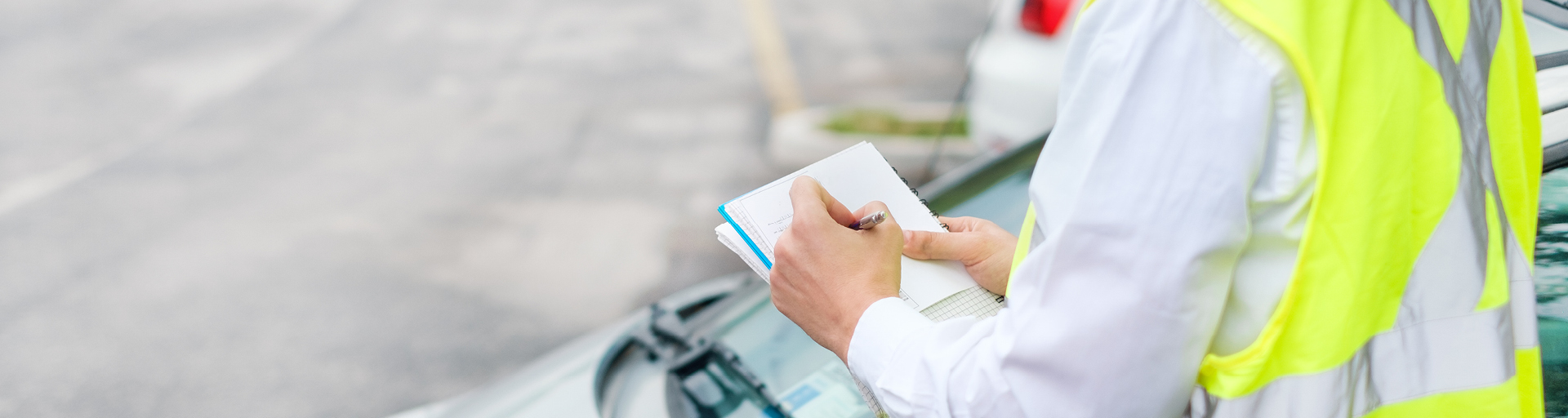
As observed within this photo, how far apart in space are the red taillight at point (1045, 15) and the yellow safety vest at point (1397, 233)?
9.18 ft

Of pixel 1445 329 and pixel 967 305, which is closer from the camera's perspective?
pixel 1445 329

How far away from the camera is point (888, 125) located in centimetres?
506

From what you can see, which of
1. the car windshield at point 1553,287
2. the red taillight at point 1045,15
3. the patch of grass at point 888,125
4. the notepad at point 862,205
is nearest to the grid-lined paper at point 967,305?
the notepad at point 862,205

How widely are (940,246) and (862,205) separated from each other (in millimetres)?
122

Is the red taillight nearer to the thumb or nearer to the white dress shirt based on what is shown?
the thumb

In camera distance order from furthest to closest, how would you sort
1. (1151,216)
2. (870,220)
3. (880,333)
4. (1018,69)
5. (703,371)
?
(1018,69) → (703,371) → (870,220) → (880,333) → (1151,216)

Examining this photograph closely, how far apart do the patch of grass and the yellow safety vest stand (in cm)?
399

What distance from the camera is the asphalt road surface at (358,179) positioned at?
3260mm

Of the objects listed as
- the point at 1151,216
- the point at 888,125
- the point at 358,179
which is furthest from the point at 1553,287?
the point at 358,179

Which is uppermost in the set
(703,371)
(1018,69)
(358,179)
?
(703,371)

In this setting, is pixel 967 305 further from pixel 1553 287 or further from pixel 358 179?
pixel 358 179

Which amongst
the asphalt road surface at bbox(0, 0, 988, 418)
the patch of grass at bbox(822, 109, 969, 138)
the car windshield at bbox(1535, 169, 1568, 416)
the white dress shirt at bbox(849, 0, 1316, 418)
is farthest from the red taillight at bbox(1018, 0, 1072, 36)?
the white dress shirt at bbox(849, 0, 1316, 418)

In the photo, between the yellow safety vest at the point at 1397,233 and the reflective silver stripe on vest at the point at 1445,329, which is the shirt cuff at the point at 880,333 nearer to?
the yellow safety vest at the point at 1397,233

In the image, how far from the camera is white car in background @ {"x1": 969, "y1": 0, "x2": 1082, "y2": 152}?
3.56 m
